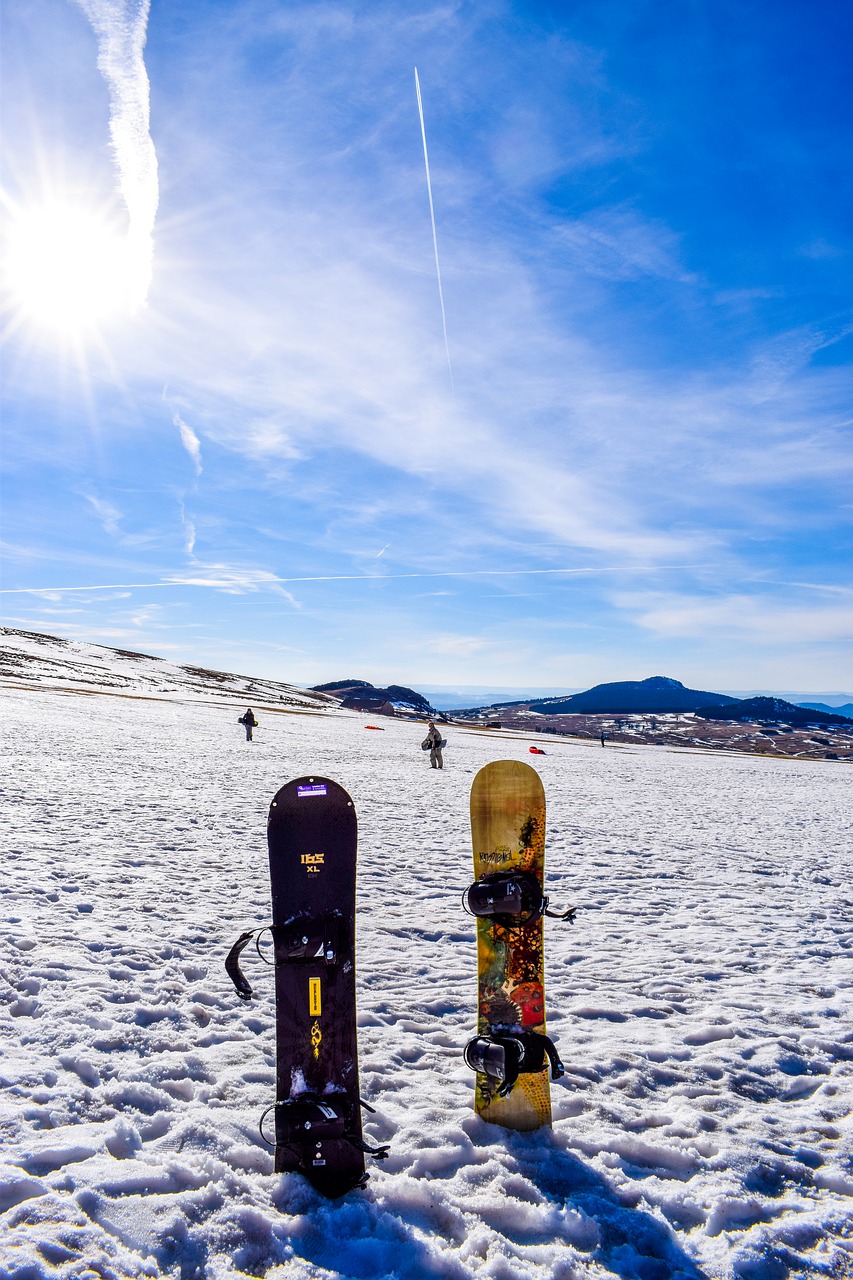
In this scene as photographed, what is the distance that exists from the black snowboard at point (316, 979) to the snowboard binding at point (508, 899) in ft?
2.50

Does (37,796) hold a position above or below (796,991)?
above

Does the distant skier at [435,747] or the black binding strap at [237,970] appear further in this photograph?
the distant skier at [435,747]

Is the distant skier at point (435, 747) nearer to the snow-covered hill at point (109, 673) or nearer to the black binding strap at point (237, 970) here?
the black binding strap at point (237, 970)

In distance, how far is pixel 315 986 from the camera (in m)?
3.49

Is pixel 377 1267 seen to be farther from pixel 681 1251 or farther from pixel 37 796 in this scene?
pixel 37 796

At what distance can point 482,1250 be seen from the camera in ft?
9.48

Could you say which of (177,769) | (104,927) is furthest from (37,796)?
(104,927)

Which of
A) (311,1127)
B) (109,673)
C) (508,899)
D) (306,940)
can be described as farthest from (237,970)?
(109,673)

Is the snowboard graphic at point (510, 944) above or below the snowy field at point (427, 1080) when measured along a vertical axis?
above

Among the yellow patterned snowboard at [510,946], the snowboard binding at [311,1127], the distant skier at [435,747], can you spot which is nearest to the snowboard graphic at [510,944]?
the yellow patterned snowboard at [510,946]

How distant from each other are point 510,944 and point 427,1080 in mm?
1217

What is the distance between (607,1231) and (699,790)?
22496 mm

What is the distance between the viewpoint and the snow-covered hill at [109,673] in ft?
214

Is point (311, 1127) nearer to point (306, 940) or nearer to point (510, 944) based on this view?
point (306, 940)
